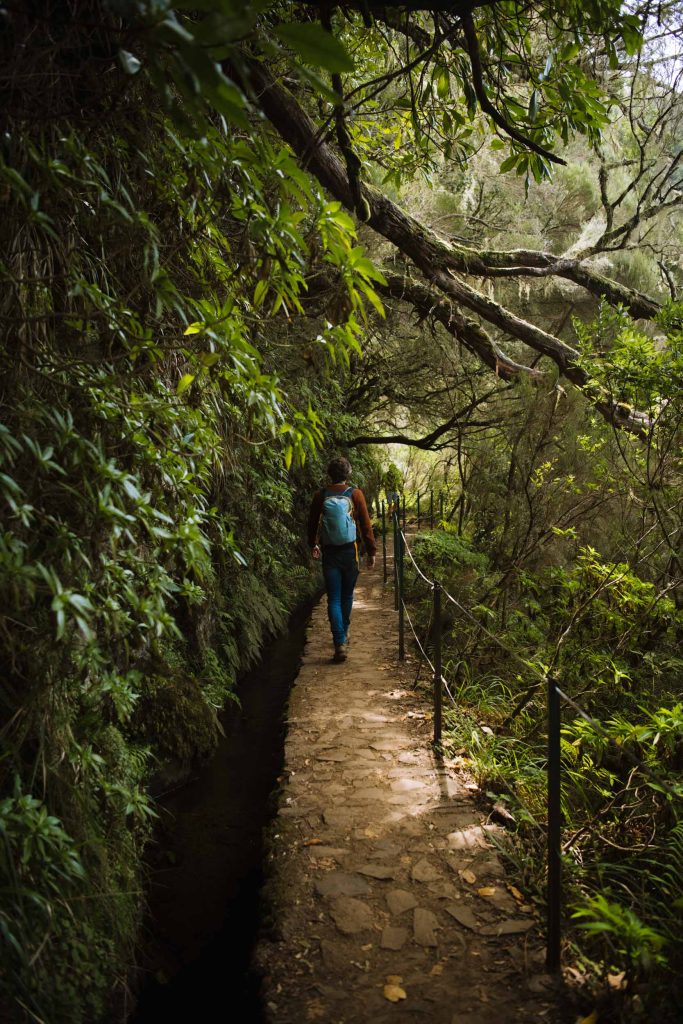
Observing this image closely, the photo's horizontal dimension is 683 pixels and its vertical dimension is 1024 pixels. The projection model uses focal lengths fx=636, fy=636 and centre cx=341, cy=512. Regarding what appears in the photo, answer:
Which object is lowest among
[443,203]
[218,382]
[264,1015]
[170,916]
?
[170,916]

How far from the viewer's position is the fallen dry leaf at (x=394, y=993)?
2.60 m

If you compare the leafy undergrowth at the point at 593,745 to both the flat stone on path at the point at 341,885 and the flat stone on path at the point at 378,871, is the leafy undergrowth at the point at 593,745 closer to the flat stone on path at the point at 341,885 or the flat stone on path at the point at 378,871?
the flat stone on path at the point at 378,871

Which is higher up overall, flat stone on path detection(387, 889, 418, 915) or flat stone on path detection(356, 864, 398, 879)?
flat stone on path detection(356, 864, 398, 879)

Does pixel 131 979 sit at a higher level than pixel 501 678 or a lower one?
lower

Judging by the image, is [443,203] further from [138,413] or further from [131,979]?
[131,979]

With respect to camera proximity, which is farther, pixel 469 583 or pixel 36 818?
pixel 469 583

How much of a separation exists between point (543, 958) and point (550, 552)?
4.98 meters

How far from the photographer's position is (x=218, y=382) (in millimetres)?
3355

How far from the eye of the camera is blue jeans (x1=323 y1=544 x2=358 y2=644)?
22.0 feet

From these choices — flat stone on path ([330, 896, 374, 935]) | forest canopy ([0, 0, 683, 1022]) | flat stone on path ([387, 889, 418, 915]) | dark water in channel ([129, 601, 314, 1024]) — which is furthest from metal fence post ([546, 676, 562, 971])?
dark water in channel ([129, 601, 314, 1024])

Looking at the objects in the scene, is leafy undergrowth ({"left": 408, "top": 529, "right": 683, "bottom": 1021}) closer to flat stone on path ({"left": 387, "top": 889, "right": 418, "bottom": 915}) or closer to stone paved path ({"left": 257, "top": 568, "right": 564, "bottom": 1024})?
stone paved path ({"left": 257, "top": 568, "right": 564, "bottom": 1024})

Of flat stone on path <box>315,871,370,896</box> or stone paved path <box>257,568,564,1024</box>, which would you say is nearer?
stone paved path <box>257,568,564,1024</box>

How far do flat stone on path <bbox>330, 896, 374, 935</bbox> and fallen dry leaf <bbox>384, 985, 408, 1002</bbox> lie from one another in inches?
13.8

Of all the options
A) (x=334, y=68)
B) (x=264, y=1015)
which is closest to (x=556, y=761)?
(x=264, y=1015)
